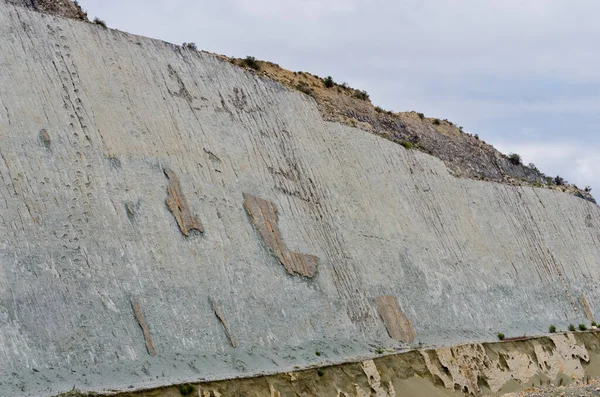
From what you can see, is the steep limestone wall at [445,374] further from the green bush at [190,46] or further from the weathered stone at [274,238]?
the green bush at [190,46]

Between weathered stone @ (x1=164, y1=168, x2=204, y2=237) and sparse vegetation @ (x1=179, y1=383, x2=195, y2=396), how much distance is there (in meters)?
5.20

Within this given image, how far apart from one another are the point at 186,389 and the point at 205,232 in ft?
19.0

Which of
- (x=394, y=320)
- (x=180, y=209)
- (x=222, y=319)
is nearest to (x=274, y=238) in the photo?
(x=180, y=209)

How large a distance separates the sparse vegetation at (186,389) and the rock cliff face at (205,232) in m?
0.62

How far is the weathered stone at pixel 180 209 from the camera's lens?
23609 mm

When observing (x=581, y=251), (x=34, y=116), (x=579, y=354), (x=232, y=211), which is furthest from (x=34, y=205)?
(x=581, y=251)

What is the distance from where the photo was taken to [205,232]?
2403cm

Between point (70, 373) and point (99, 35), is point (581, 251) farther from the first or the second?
point (70, 373)

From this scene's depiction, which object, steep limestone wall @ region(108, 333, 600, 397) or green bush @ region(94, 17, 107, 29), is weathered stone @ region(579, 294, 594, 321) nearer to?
steep limestone wall @ region(108, 333, 600, 397)

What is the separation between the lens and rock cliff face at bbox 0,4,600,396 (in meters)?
20.0

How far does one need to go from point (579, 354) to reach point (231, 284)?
14655 millimetres

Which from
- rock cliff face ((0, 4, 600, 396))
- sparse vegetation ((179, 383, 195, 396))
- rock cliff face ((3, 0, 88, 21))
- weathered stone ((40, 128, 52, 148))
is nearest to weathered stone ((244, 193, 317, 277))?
rock cliff face ((0, 4, 600, 396))

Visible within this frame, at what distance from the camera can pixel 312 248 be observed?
1045 inches

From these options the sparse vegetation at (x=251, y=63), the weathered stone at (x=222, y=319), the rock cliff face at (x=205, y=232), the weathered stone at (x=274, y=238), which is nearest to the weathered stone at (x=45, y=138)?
the rock cliff face at (x=205, y=232)
